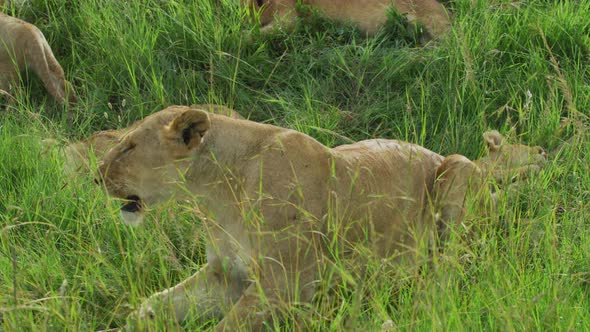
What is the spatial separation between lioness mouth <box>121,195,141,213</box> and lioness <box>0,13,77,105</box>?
207 cm

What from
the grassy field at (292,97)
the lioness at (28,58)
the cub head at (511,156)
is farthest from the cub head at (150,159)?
the lioness at (28,58)

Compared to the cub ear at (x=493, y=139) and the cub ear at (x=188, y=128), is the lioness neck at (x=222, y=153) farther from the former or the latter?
the cub ear at (x=493, y=139)

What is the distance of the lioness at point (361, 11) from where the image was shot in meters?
5.69

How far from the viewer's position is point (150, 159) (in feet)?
11.2

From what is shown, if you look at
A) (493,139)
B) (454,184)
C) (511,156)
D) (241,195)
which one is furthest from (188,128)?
(493,139)

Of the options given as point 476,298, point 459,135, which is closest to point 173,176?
point 476,298

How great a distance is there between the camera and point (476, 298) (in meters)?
3.11

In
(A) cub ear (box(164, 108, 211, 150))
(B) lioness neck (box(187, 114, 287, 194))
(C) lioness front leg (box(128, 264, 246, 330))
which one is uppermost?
(A) cub ear (box(164, 108, 211, 150))

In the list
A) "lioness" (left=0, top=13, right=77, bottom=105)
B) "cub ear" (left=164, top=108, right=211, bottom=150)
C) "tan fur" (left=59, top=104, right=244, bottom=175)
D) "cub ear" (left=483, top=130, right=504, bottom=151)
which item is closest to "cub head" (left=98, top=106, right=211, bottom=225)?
"cub ear" (left=164, top=108, right=211, bottom=150)

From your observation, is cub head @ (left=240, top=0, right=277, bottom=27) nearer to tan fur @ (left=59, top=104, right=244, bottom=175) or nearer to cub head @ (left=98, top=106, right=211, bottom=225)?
tan fur @ (left=59, top=104, right=244, bottom=175)

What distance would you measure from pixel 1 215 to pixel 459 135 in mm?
2018

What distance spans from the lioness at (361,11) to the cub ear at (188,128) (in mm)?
2334

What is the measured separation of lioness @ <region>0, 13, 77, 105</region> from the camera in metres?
5.43

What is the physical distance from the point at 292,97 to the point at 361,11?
0.77 m
